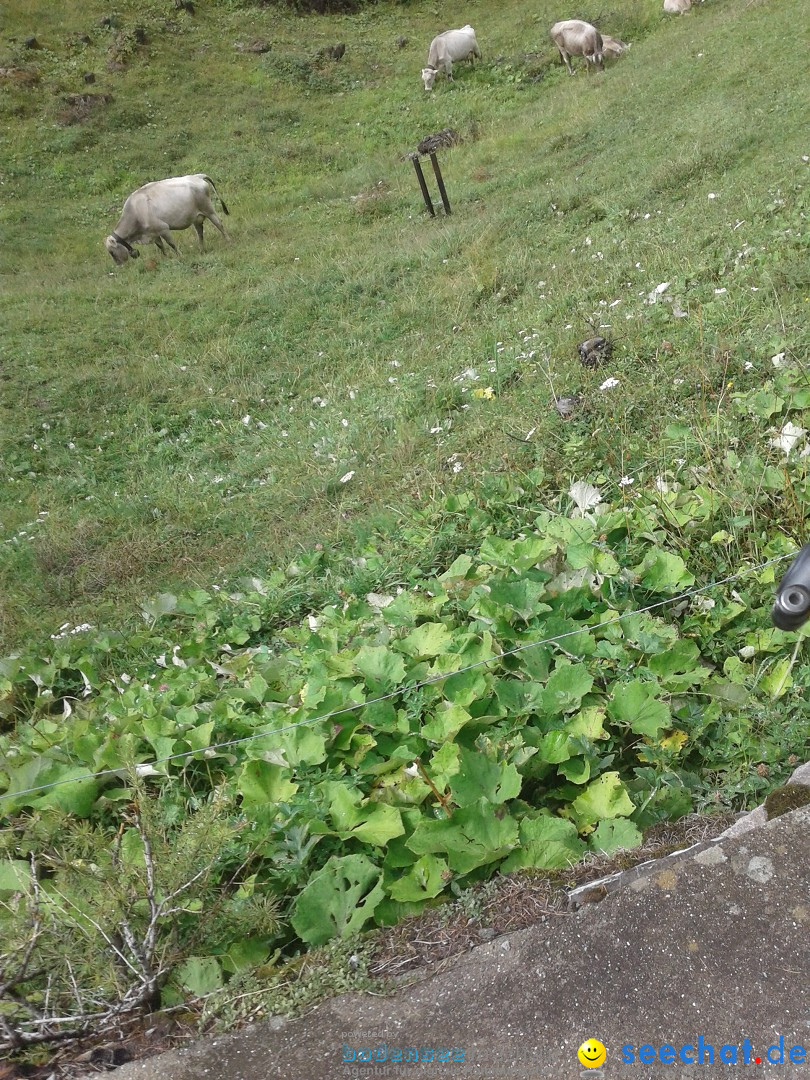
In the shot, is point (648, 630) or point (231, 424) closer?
point (648, 630)

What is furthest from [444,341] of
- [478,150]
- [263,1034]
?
[478,150]

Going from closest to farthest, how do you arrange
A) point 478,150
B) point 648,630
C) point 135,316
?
1. point 648,630
2. point 135,316
3. point 478,150

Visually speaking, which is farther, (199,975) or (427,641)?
(427,641)

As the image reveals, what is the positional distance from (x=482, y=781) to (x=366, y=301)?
27.0 ft

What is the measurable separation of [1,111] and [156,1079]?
70.9ft

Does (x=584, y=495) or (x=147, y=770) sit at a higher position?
(x=147, y=770)

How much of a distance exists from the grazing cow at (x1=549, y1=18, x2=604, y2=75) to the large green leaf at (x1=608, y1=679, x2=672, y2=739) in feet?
60.6

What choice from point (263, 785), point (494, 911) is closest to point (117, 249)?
point (263, 785)

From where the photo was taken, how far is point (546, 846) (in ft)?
6.14

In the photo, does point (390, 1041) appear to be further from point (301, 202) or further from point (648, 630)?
point (301, 202)

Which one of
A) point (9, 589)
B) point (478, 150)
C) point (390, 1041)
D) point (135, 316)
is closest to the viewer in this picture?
point (390, 1041)

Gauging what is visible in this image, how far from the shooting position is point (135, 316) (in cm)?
1048

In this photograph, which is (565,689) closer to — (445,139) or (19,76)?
(445,139)

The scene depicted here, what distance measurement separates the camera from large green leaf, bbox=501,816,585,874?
1.84 meters
